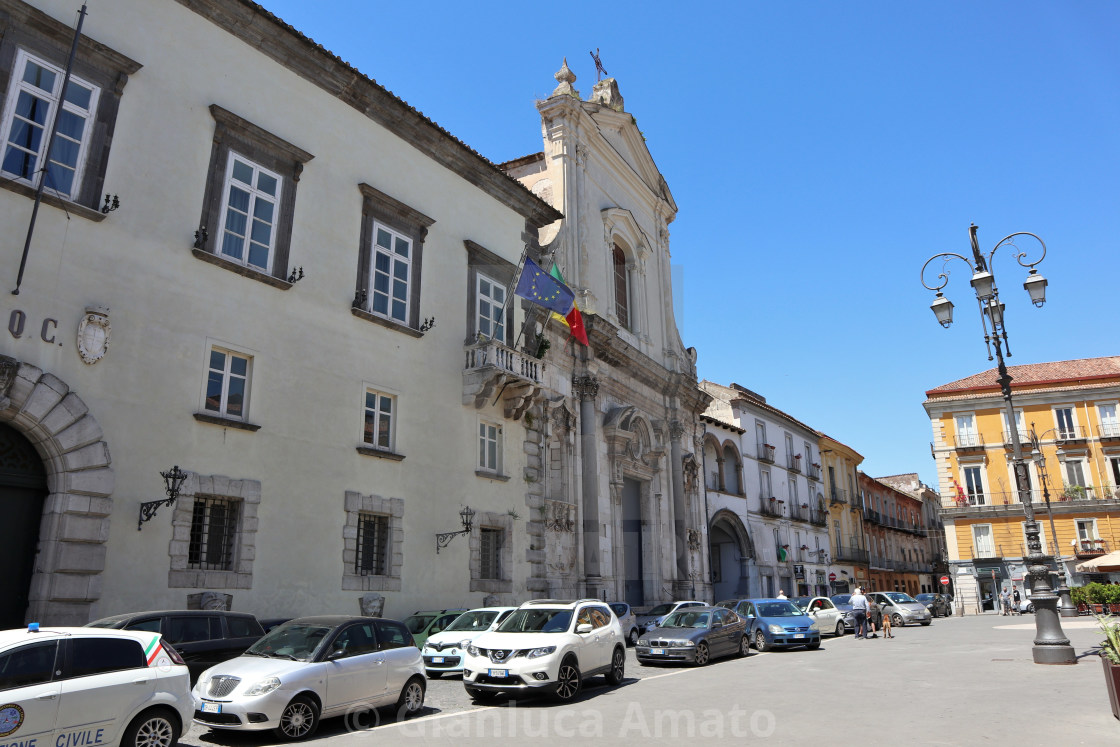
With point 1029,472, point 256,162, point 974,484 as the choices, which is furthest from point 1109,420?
point 256,162

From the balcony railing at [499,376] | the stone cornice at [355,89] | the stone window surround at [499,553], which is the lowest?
the stone window surround at [499,553]

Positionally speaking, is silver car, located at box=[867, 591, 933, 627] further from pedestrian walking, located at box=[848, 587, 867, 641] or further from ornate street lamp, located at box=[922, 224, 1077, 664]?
ornate street lamp, located at box=[922, 224, 1077, 664]

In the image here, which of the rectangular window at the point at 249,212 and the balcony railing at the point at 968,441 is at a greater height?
the balcony railing at the point at 968,441

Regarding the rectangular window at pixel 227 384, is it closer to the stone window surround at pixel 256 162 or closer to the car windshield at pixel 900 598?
the stone window surround at pixel 256 162

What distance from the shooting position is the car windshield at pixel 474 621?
15.8 metres

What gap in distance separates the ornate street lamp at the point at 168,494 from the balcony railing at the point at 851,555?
4679 cm

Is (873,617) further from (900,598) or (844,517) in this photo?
(844,517)

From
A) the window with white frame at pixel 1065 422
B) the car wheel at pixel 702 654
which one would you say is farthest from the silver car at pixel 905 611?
the window with white frame at pixel 1065 422

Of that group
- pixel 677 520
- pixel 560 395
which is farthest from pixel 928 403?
pixel 560 395

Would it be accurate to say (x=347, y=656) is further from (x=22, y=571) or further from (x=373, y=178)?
(x=373, y=178)

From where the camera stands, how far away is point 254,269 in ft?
52.0

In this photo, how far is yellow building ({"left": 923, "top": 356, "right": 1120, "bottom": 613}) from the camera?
4562 centimetres

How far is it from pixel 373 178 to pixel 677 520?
1887 centimetres

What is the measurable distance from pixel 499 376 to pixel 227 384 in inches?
296
